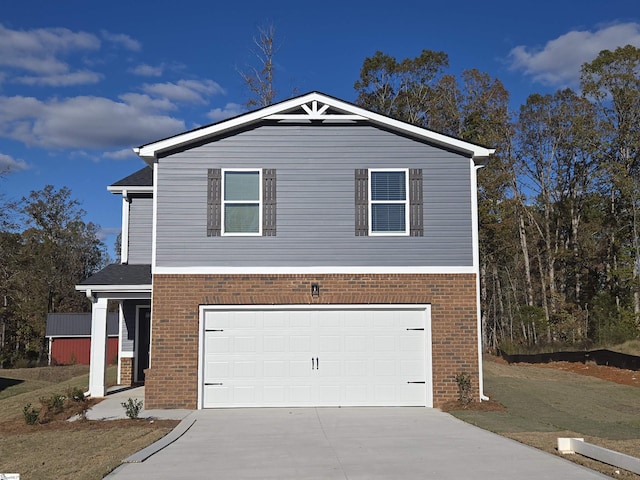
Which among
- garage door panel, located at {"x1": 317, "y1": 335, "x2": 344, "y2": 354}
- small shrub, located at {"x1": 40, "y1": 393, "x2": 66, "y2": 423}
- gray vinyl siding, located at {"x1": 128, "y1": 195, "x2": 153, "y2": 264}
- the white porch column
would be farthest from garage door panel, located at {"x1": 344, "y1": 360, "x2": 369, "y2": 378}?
gray vinyl siding, located at {"x1": 128, "y1": 195, "x2": 153, "y2": 264}

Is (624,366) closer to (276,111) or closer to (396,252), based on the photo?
(396,252)

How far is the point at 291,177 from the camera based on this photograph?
14.0 metres

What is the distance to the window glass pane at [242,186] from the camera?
13.9m

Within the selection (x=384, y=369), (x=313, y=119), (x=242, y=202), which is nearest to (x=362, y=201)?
(x=313, y=119)

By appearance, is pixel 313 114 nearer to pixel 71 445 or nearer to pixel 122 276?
pixel 122 276

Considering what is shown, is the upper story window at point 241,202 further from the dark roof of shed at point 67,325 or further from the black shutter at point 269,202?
the dark roof of shed at point 67,325

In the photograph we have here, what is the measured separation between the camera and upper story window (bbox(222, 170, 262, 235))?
13.8m

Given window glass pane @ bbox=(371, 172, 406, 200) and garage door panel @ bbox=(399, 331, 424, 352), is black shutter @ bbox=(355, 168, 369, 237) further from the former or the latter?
garage door panel @ bbox=(399, 331, 424, 352)

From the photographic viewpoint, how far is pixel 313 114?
1406 centimetres

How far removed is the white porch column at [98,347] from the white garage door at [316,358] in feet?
11.6

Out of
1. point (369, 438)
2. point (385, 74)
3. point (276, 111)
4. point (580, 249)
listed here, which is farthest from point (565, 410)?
point (385, 74)

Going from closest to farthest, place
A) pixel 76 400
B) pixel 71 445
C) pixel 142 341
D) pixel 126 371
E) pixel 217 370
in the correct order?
pixel 71 445
pixel 76 400
pixel 217 370
pixel 126 371
pixel 142 341

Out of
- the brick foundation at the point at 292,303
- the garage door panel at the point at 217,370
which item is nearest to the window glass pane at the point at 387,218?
the brick foundation at the point at 292,303

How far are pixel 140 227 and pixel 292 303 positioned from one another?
20.0ft
